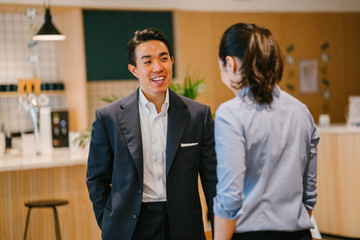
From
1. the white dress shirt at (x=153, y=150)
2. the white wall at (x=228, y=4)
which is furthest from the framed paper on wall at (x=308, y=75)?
the white dress shirt at (x=153, y=150)

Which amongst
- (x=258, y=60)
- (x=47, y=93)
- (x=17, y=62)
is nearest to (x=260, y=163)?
(x=258, y=60)

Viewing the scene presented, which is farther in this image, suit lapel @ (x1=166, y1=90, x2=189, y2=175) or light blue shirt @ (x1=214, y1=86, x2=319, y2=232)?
suit lapel @ (x1=166, y1=90, x2=189, y2=175)

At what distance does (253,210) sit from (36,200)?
3019mm

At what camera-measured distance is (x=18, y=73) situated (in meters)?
7.50

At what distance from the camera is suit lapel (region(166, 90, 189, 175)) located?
7.47 ft

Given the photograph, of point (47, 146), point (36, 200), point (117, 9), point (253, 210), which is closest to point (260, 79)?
point (253, 210)

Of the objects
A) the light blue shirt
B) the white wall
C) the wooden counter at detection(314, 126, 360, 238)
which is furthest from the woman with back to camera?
the white wall

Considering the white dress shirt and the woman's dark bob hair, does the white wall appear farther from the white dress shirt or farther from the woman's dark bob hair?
the woman's dark bob hair

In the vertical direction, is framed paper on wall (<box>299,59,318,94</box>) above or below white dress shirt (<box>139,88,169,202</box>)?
above

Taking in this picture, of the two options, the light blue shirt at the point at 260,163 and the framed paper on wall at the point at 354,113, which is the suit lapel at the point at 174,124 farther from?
the framed paper on wall at the point at 354,113

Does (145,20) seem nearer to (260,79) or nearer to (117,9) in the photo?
(117,9)

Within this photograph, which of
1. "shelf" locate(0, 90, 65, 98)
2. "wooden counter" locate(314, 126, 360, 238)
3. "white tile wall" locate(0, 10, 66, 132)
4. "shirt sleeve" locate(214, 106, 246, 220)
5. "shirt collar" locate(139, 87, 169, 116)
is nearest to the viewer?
"shirt sleeve" locate(214, 106, 246, 220)

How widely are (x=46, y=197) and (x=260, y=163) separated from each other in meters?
3.03

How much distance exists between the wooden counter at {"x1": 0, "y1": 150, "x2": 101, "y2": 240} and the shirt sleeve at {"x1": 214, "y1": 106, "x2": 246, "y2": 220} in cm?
264
